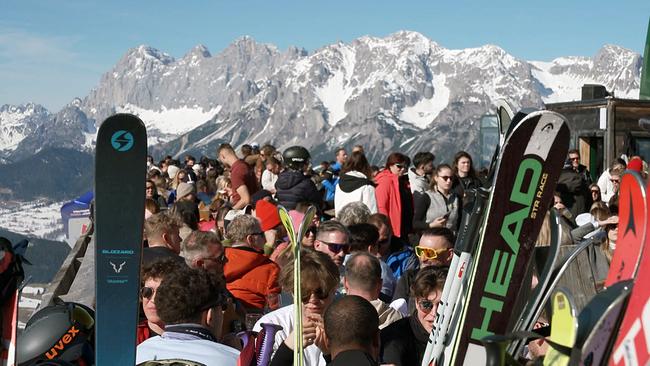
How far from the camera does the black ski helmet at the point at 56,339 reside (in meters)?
3.61

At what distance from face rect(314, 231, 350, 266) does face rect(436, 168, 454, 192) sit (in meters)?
3.30

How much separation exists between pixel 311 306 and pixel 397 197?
5.04m

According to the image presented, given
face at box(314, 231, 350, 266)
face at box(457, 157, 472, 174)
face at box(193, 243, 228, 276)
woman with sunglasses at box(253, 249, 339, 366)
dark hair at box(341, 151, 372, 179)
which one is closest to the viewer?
woman with sunglasses at box(253, 249, 339, 366)

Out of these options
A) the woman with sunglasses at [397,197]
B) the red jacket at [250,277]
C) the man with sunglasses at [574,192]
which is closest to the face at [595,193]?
the man with sunglasses at [574,192]

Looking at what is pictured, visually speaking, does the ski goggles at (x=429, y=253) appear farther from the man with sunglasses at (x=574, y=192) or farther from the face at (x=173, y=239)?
the man with sunglasses at (x=574, y=192)

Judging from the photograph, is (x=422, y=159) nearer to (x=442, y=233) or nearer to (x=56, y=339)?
(x=442, y=233)

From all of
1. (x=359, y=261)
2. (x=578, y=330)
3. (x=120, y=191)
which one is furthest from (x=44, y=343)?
(x=578, y=330)

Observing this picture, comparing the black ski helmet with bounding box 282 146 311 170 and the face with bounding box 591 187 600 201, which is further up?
the black ski helmet with bounding box 282 146 311 170

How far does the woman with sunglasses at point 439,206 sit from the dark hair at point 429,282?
4.89 m

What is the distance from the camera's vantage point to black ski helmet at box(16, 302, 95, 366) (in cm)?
361

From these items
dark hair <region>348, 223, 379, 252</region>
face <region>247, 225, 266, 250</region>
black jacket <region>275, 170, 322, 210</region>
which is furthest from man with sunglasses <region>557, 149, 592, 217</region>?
face <region>247, 225, 266, 250</region>

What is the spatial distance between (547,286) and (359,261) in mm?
2499

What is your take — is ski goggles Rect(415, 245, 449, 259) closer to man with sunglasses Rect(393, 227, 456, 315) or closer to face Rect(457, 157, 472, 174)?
man with sunglasses Rect(393, 227, 456, 315)

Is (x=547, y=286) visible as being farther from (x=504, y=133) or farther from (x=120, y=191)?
(x=120, y=191)
